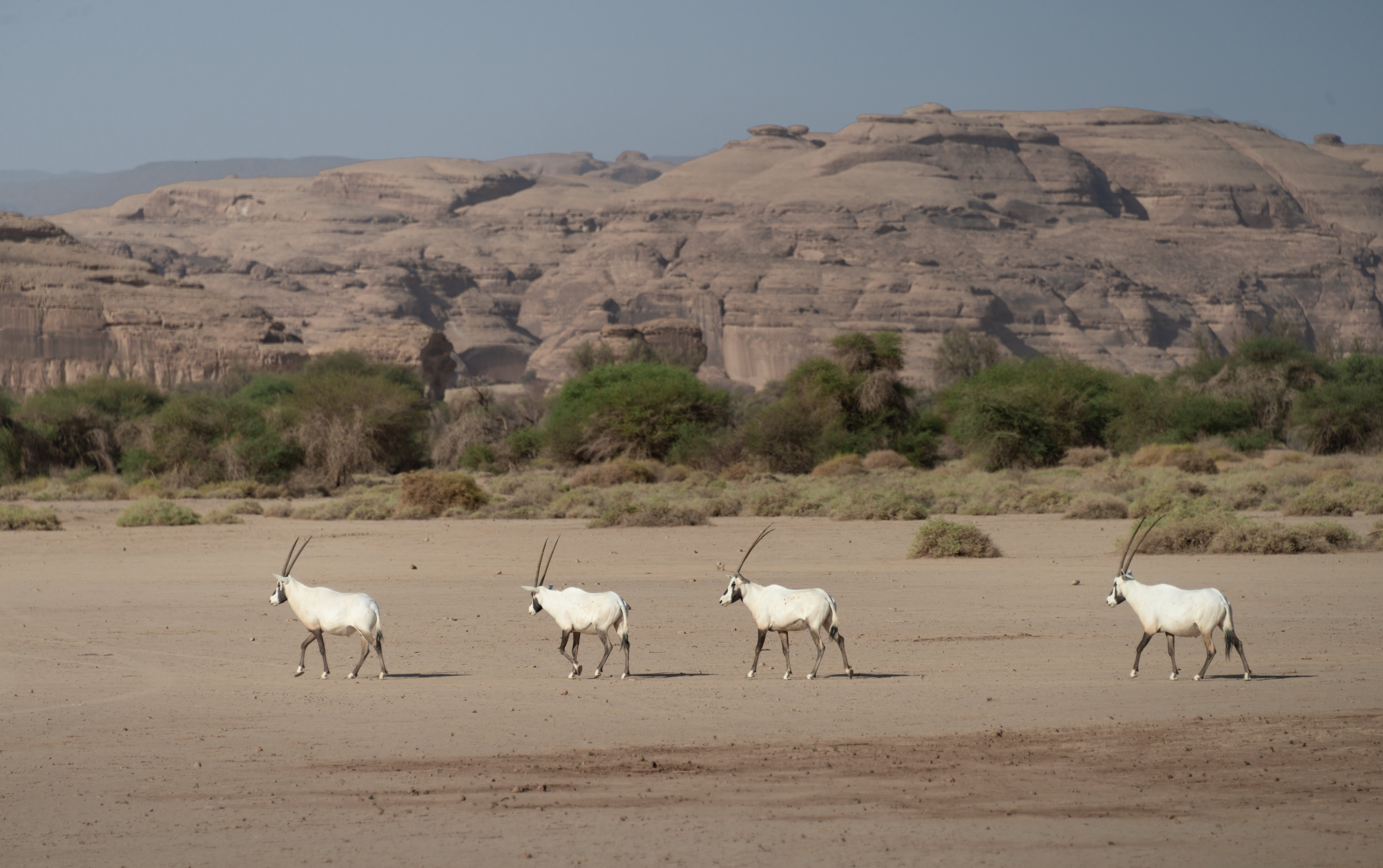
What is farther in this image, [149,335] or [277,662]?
[149,335]

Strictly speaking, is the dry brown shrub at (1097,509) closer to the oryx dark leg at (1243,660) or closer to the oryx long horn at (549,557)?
the oryx long horn at (549,557)

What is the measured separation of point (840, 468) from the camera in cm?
4316

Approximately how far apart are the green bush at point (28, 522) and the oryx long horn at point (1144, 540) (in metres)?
21.5

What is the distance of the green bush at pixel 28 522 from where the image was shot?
94.6 ft

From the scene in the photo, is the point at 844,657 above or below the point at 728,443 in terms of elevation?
above

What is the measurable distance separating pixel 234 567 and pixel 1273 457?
118ft

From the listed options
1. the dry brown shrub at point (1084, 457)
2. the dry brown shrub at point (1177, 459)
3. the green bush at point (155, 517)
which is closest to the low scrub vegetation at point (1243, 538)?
the dry brown shrub at point (1177, 459)

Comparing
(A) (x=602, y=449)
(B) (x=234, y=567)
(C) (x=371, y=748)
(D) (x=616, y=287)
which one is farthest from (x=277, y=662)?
(D) (x=616, y=287)

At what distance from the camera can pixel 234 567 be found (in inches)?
859

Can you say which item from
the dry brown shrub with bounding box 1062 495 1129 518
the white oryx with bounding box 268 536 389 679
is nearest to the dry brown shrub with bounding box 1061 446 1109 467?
the dry brown shrub with bounding box 1062 495 1129 518

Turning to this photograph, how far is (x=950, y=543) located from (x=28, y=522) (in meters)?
19.5

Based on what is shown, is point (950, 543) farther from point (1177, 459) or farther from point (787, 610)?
point (1177, 459)

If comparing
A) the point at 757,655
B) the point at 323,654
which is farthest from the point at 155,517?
the point at 757,655

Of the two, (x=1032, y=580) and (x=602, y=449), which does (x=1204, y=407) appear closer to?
(x=602, y=449)
